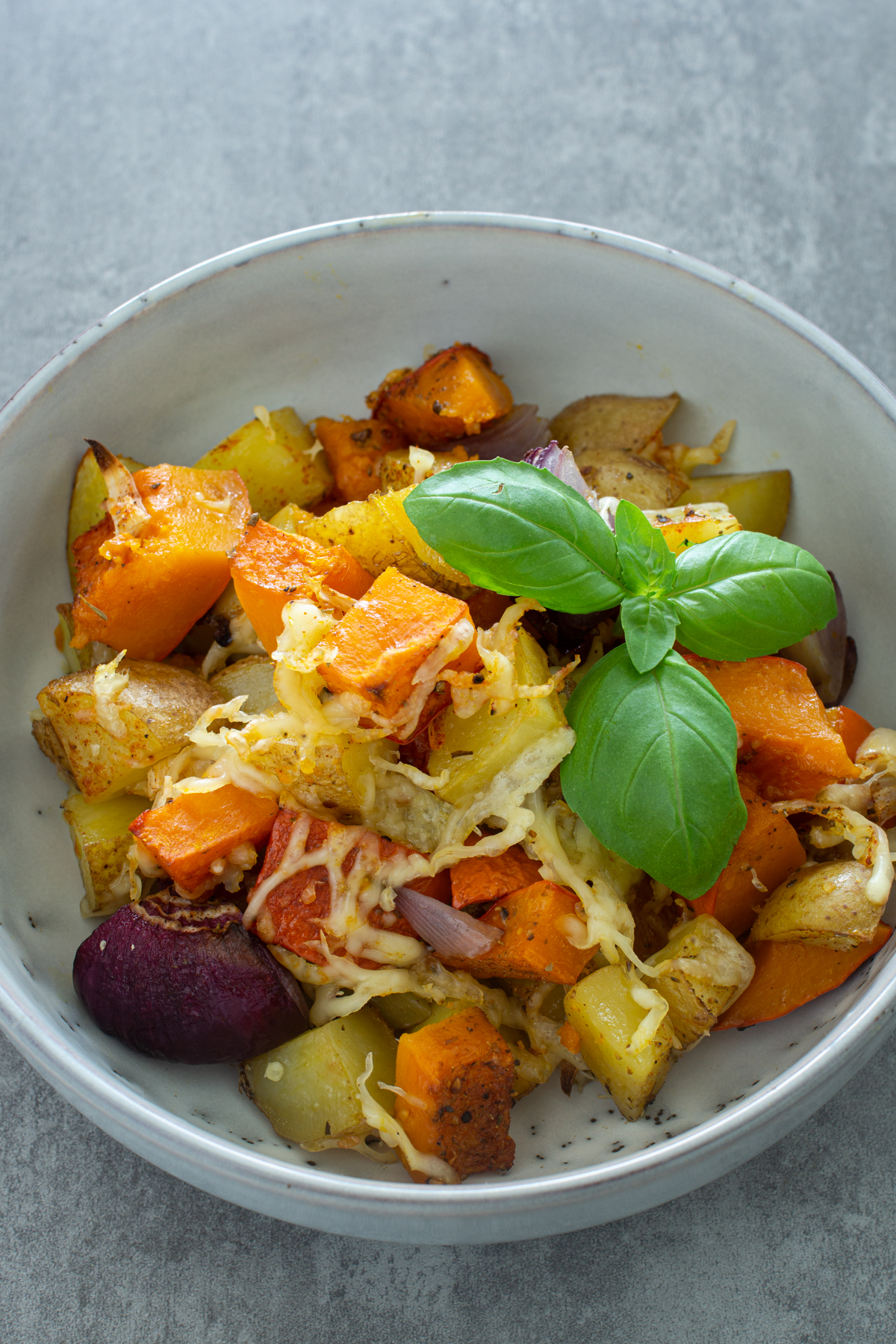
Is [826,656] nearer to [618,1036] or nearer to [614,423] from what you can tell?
[614,423]

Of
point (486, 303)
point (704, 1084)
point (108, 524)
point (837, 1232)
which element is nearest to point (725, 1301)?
point (837, 1232)

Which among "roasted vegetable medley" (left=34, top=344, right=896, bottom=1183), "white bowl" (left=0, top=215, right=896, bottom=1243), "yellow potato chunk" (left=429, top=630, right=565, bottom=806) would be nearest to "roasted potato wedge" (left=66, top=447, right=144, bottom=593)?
"white bowl" (left=0, top=215, right=896, bottom=1243)

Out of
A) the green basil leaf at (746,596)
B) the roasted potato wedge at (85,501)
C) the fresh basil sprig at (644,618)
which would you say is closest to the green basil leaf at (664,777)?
the fresh basil sprig at (644,618)

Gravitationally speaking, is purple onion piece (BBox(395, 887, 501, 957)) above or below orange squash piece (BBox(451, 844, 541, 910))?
below

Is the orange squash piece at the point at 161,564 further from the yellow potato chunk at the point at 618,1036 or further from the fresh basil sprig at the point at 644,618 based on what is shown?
the yellow potato chunk at the point at 618,1036

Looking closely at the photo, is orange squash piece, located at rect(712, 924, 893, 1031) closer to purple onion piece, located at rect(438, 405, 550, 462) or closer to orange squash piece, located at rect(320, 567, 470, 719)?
orange squash piece, located at rect(320, 567, 470, 719)
